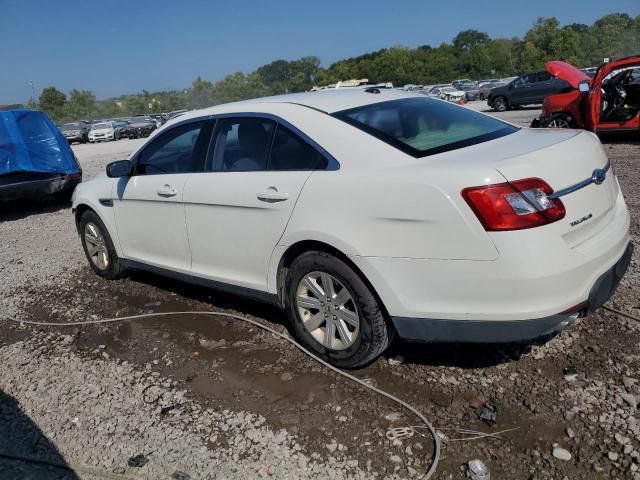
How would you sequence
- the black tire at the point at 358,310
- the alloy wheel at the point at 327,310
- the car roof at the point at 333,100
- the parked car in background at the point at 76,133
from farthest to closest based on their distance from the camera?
the parked car in background at the point at 76,133 < the car roof at the point at 333,100 < the alloy wheel at the point at 327,310 < the black tire at the point at 358,310

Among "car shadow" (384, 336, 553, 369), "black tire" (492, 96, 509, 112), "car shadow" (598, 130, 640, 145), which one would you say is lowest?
"black tire" (492, 96, 509, 112)

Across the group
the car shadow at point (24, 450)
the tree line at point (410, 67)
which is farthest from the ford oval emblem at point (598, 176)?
the tree line at point (410, 67)

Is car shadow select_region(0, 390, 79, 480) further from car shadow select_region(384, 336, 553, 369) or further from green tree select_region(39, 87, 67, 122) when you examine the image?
green tree select_region(39, 87, 67, 122)

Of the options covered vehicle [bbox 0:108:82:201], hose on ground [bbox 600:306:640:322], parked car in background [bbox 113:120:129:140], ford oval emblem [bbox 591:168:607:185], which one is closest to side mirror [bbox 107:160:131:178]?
ford oval emblem [bbox 591:168:607:185]

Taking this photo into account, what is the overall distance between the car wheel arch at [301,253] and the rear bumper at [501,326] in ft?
0.80

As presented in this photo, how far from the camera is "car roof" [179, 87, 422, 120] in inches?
151

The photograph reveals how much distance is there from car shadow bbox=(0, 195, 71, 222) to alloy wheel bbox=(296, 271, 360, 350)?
821 centimetres

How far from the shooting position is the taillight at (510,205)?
279 centimetres

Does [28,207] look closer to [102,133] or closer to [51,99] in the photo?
[102,133]

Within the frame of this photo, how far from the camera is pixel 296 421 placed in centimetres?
321

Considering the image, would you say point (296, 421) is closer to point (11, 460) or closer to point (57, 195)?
point (11, 460)

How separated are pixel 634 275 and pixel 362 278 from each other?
258 centimetres

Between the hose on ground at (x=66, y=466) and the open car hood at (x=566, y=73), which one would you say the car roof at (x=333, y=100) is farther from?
the open car hood at (x=566, y=73)

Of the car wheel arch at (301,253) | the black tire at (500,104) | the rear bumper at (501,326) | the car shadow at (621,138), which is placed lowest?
the black tire at (500,104)
